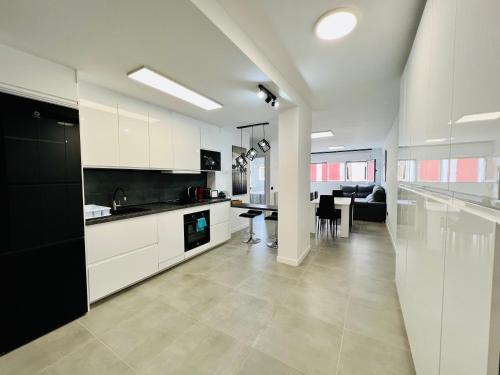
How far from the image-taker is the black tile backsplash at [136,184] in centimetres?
269

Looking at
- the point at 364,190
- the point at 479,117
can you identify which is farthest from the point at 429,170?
the point at 364,190

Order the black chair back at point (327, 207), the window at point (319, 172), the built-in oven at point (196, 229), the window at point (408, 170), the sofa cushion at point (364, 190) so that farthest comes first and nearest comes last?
the window at point (319, 172) < the sofa cushion at point (364, 190) < the black chair back at point (327, 207) < the built-in oven at point (196, 229) < the window at point (408, 170)

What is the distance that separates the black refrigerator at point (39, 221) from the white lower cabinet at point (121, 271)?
12 centimetres

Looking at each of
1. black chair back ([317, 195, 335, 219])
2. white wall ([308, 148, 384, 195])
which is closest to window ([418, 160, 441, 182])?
black chair back ([317, 195, 335, 219])

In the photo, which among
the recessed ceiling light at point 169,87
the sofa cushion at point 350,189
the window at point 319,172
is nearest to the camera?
the recessed ceiling light at point 169,87

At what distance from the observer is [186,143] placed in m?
3.49

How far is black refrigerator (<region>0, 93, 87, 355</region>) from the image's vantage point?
1578 millimetres

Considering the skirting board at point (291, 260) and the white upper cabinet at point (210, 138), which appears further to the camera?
the white upper cabinet at point (210, 138)

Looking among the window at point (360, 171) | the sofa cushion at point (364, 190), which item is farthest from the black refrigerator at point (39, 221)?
the window at point (360, 171)

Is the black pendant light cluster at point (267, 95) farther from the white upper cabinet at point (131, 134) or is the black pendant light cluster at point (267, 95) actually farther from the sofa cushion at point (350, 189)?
the sofa cushion at point (350, 189)

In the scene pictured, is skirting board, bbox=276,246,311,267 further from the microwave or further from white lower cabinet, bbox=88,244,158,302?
the microwave

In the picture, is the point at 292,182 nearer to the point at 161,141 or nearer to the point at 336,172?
the point at 161,141

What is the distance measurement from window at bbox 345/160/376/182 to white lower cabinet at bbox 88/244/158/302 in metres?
9.11

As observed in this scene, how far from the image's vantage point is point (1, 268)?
1.54 metres
